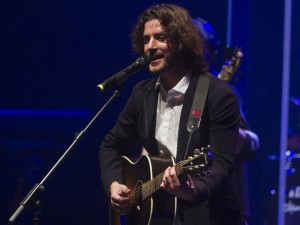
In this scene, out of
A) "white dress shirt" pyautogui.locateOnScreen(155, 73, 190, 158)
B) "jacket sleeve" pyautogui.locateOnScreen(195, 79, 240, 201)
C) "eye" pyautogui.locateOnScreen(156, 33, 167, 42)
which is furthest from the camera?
"eye" pyautogui.locateOnScreen(156, 33, 167, 42)

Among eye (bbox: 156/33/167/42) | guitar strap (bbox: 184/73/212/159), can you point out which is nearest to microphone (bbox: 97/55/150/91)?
eye (bbox: 156/33/167/42)

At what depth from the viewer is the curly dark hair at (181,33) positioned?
3.23 m

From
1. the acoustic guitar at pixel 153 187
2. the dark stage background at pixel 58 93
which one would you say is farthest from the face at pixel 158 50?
the dark stage background at pixel 58 93

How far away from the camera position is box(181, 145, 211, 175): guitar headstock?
2684 millimetres

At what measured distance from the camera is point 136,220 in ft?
10.5

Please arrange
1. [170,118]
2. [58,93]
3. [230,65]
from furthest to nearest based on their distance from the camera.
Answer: [58,93], [230,65], [170,118]

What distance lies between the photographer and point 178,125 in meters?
3.09

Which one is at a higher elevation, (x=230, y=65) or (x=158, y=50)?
(x=158, y=50)

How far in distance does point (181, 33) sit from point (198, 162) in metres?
0.83

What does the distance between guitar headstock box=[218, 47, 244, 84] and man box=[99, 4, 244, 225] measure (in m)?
0.66

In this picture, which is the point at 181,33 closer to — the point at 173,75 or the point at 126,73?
the point at 173,75

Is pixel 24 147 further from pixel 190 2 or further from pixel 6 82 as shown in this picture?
pixel 190 2

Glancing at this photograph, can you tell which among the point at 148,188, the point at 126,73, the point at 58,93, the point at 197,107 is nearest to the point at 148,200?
the point at 148,188

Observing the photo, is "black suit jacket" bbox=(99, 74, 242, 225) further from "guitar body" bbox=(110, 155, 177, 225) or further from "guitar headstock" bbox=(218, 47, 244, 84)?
"guitar headstock" bbox=(218, 47, 244, 84)
